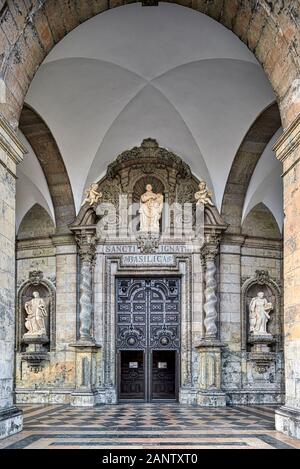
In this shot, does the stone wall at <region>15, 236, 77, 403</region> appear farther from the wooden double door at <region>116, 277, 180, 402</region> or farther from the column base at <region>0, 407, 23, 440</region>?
the column base at <region>0, 407, 23, 440</region>

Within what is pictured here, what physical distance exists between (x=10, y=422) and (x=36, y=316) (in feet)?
22.2

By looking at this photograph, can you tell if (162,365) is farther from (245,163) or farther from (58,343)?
(245,163)

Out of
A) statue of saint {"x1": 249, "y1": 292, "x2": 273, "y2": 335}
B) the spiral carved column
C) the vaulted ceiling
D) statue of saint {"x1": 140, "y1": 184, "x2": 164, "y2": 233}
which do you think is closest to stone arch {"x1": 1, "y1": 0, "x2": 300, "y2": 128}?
the vaulted ceiling

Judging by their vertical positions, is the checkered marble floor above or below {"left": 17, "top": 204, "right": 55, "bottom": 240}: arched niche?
below

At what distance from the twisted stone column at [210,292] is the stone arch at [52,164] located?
359 cm

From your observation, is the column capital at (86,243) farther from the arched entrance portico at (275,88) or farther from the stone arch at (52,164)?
the arched entrance portico at (275,88)

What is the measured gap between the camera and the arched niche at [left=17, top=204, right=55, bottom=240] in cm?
1677

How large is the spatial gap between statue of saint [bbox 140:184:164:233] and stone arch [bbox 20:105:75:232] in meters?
1.79

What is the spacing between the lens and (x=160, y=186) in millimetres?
16641

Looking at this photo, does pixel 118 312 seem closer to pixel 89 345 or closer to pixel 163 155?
pixel 89 345

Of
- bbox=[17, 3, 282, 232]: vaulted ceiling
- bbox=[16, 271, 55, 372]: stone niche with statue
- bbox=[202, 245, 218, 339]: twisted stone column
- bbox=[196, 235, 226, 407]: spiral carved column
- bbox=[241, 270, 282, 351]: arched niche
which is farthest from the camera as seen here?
bbox=[241, 270, 282, 351]: arched niche

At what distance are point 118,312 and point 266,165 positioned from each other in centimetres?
524

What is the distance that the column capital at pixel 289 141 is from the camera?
9.53m

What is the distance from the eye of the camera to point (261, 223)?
16.9m
